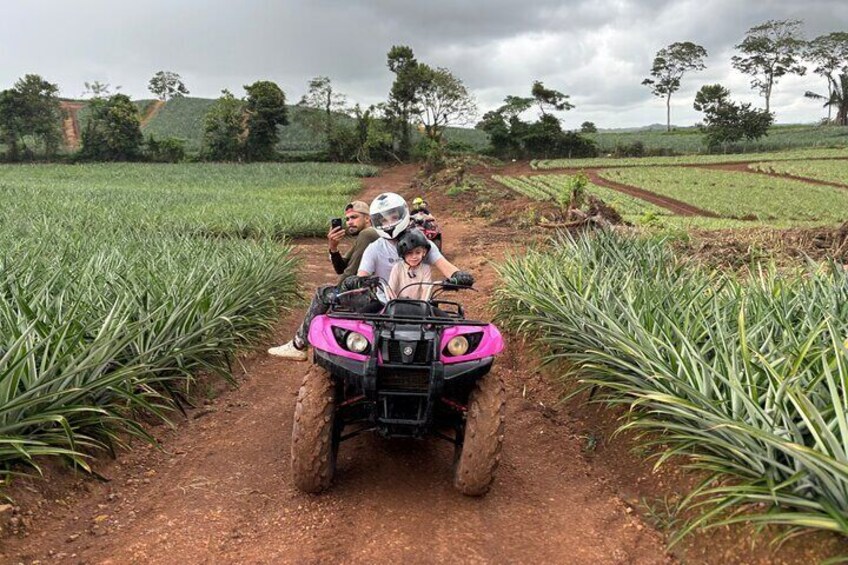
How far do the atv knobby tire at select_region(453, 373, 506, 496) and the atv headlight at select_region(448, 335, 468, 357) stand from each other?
0.27 metres

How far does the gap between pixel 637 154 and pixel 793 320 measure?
50.2 metres

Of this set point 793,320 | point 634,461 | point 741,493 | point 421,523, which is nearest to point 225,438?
point 421,523

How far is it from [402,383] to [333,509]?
2.48 feet

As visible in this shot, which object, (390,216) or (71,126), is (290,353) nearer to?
(390,216)

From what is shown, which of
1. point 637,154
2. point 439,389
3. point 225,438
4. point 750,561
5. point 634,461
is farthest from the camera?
point 637,154

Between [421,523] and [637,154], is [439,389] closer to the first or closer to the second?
[421,523]

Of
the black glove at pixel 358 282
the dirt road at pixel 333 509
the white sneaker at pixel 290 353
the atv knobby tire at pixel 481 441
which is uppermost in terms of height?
the black glove at pixel 358 282

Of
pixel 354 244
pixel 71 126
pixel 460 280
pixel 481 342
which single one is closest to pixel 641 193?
pixel 354 244

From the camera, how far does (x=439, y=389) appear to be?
112 inches

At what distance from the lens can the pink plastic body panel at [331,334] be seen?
292cm

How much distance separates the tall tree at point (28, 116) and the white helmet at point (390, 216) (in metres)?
57.0

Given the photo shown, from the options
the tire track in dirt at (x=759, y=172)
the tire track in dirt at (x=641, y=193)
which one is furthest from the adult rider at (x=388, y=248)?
the tire track in dirt at (x=759, y=172)

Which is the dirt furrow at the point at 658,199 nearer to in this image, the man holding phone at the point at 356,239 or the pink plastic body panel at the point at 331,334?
the man holding phone at the point at 356,239

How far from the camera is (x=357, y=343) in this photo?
2932 millimetres
